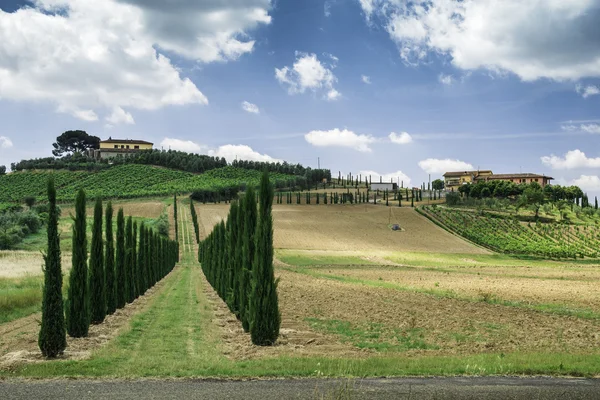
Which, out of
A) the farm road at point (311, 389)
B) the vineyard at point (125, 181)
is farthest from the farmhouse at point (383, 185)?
the farm road at point (311, 389)

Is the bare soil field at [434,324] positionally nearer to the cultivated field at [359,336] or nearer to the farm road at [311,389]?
the cultivated field at [359,336]

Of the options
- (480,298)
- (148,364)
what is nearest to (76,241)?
(148,364)

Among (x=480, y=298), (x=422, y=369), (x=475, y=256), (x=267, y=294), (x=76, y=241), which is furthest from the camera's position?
(x=475, y=256)

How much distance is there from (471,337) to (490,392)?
6511 millimetres

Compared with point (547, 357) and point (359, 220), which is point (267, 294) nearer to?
point (547, 357)

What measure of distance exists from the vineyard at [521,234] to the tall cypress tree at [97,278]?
73908 millimetres

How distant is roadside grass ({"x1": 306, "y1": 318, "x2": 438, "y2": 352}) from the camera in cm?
1602

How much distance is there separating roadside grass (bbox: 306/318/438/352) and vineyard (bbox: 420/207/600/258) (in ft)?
230

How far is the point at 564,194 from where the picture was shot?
169750mm

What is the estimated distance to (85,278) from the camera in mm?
18484

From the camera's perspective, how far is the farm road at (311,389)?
1089 cm

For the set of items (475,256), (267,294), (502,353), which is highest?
(267,294)

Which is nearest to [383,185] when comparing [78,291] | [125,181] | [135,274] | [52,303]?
[125,181]

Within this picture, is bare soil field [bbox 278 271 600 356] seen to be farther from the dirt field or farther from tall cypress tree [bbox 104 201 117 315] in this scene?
the dirt field
